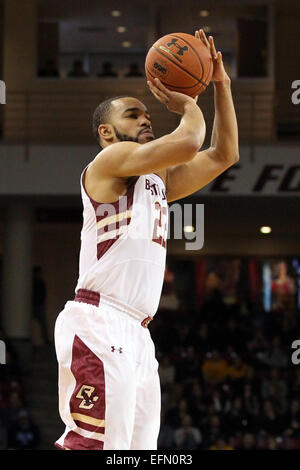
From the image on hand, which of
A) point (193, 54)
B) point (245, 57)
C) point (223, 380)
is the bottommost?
point (223, 380)

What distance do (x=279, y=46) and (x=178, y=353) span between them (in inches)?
272

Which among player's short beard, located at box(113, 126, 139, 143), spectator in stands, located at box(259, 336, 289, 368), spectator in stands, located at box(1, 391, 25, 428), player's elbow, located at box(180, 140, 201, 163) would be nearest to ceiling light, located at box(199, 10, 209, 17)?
spectator in stands, located at box(259, 336, 289, 368)

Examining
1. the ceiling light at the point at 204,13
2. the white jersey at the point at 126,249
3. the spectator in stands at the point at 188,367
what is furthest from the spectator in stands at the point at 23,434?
the white jersey at the point at 126,249

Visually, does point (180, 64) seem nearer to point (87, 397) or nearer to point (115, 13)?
point (87, 397)

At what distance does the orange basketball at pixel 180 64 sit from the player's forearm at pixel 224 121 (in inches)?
5.6

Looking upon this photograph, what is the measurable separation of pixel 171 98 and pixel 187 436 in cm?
934

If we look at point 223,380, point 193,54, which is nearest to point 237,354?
point 223,380

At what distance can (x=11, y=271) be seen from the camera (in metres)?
16.0

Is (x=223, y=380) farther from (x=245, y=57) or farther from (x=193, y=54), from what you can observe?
(x=193, y=54)

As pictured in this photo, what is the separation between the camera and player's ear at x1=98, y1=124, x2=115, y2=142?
4.32 m

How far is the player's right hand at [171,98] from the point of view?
166 inches

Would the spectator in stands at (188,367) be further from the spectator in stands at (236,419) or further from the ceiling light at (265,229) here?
the ceiling light at (265,229)

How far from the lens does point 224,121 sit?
4590 millimetres

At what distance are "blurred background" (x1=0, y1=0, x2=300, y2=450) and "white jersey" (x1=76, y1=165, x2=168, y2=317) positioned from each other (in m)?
9.01
